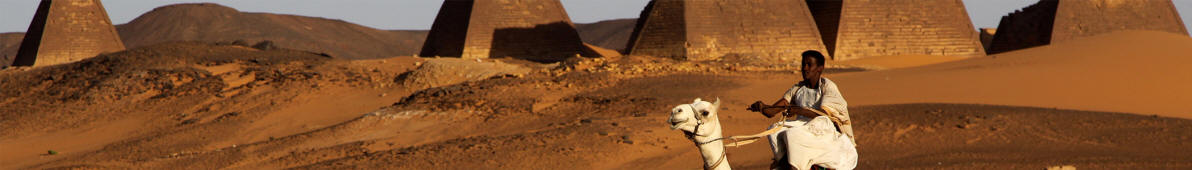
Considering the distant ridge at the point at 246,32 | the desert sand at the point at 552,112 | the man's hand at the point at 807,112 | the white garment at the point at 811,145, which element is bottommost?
the distant ridge at the point at 246,32

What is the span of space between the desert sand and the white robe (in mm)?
3009

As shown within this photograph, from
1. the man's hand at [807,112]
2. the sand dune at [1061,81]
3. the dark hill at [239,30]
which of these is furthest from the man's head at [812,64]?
the dark hill at [239,30]

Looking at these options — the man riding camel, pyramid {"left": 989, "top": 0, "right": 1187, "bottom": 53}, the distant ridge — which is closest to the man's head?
the man riding camel

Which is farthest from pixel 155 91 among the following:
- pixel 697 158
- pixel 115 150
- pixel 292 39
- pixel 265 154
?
pixel 292 39

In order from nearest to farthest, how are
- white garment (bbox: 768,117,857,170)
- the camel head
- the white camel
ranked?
the camel head < the white camel < white garment (bbox: 768,117,857,170)

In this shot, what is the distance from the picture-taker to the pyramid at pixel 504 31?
21.2 metres

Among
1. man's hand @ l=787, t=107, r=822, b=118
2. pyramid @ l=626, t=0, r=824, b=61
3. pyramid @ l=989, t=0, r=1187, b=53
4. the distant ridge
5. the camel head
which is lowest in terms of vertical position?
the distant ridge

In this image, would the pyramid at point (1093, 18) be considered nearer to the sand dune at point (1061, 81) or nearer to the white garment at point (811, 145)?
the sand dune at point (1061, 81)

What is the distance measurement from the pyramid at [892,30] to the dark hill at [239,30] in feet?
106

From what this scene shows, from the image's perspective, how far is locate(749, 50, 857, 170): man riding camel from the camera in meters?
4.02

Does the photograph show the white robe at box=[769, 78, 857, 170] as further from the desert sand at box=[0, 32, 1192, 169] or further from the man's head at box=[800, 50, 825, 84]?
the desert sand at box=[0, 32, 1192, 169]

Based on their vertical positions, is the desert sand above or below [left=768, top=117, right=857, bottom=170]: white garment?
below

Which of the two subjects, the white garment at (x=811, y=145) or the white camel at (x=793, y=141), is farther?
the white garment at (x=811, y=145)

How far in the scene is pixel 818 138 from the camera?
402 centimetres
